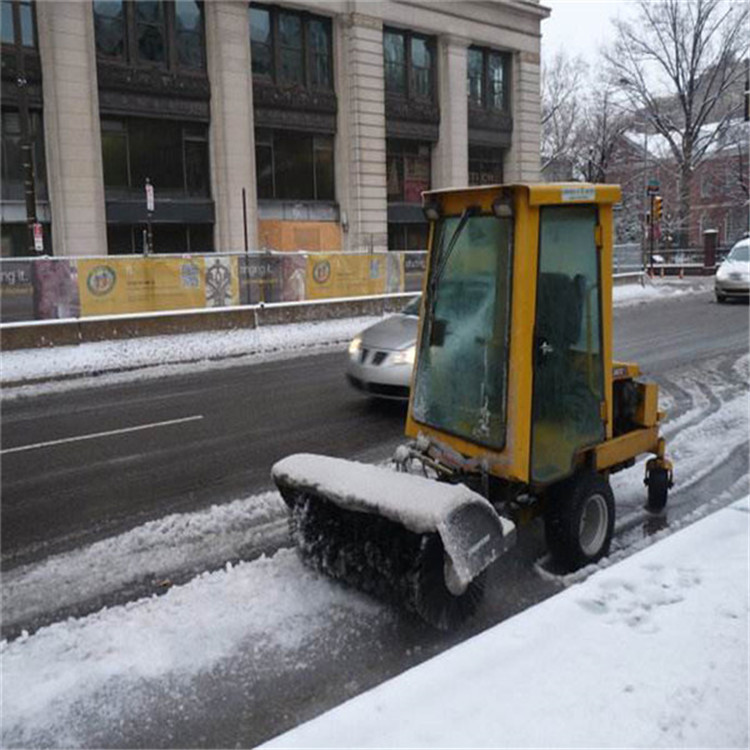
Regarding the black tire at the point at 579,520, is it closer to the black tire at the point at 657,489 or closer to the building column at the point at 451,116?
the black tire at the point at 657,489

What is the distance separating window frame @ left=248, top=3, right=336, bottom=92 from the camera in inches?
1193

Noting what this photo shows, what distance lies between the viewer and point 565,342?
5.02 m

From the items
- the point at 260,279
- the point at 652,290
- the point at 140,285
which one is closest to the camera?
the point at 140,285

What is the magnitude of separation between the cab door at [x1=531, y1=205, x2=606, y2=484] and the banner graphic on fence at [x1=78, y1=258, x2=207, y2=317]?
14.2 metres

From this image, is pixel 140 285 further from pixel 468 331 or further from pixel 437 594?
pixel 437 594

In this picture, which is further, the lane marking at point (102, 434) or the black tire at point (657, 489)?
the lane marking at point (102, 434)

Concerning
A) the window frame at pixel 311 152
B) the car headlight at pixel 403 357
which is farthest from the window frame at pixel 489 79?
the car headlight at pixel 403 357

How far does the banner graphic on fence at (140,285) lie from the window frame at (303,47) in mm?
14286

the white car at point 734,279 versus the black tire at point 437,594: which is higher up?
the white car at point 734,279

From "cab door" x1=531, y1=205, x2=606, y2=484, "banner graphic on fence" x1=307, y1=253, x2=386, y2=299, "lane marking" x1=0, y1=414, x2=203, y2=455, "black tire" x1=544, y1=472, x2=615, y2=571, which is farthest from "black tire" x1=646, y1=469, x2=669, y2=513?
"banner graphic on fence" x1=307, y1=253, x2=386, y2=299

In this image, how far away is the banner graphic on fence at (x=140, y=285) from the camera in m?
17.3

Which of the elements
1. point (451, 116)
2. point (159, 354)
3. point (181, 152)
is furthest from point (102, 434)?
point (451, 116)

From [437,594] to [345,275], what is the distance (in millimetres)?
18091

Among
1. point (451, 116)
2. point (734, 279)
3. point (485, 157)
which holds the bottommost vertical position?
point (734, 279)
